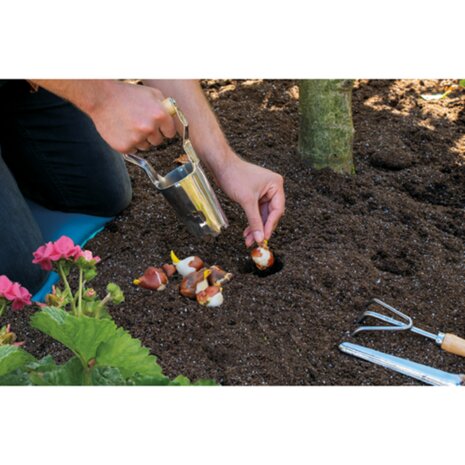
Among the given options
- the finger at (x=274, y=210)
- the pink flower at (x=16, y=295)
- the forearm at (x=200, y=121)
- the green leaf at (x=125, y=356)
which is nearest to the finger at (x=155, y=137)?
the forearm at (x=200, y=121)

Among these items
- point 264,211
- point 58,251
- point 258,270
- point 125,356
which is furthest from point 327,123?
point 125,356

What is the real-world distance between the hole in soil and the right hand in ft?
1.49

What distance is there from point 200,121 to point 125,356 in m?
0.89

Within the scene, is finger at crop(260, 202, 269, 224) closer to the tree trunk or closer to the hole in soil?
the hole in soil

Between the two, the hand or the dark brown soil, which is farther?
the hand

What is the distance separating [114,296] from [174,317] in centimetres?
37

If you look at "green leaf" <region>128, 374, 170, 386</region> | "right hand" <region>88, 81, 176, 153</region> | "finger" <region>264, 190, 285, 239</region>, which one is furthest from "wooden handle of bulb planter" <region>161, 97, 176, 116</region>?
"green leaf" <region>128, 374, 170, 386</region>

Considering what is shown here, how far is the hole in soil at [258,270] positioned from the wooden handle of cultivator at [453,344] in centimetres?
47

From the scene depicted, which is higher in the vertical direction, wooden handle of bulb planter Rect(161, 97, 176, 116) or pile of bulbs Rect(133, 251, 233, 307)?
wooden handle of bulb planter Rect(161, 97, 176, 116)

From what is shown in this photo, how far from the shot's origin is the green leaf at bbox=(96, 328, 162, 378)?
100 cm

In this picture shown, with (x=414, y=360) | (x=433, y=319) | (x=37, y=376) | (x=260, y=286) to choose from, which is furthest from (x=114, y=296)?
(x=433, y=319)

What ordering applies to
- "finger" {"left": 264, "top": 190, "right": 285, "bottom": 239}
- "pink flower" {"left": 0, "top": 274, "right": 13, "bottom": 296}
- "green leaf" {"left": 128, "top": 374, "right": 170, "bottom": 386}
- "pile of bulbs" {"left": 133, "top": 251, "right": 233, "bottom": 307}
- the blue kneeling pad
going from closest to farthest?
"green leaf" {"left": 128, "top": 374, "right": 170, "bottom": 386}
"pink flower" {"left": 0, "top": 274, "right": 13, "bottom": 296}
"pile of bulbs" {"left": 133, "top": 251, "right": 233, "bottom": 307}
"finger" {"left": 264, "top": 190, "right": 285, "bottom": 239}
the blue kneeling pad

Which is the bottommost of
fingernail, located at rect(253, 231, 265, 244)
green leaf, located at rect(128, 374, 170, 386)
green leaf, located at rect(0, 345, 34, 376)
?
fingernail, located at rect(253, 231, 265, 244)

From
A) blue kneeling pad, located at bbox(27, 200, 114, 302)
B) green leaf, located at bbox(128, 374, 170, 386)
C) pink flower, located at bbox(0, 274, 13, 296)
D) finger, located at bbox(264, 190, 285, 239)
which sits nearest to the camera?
green leaf, located at bbox(128, 374, 170, 386)
